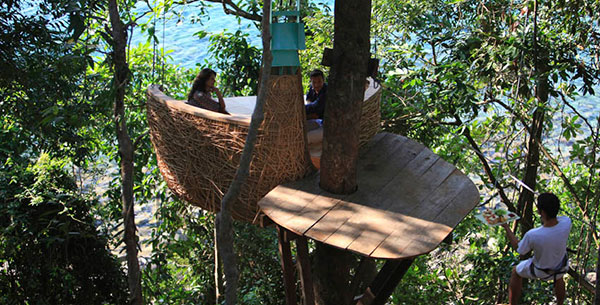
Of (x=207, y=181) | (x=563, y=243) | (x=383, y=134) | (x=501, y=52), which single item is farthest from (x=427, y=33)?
(x=207, y=181)

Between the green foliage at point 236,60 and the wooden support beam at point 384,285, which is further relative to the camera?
the green foliage at point 236,60

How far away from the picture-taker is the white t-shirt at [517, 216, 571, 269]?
11.1 feet

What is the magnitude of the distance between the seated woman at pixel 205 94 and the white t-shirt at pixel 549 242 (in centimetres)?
193

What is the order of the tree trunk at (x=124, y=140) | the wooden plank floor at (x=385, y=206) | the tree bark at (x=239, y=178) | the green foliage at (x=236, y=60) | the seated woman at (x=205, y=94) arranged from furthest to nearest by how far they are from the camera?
1. the green foliage at (x=236, y=60)
2. the seated woman at (x=205, y=94)
3. the tree trunk at (x=124, y=140)
4. the wooden plank floor at (x=385, y=206)
5. the tree bark at (x=239, y=178)

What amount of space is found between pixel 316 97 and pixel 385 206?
4.22 ft

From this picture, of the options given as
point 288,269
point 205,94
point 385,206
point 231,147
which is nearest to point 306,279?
point 288,269

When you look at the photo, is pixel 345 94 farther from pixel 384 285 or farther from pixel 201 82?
pixel 201 82

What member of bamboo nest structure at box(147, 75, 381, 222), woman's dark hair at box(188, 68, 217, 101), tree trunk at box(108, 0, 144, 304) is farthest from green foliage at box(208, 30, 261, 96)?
tree trunk at box(108, 0, 144, 304)

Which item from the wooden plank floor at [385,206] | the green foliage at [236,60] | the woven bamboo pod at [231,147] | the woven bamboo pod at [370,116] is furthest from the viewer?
the green foliage at [236,60]

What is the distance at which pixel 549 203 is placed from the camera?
3.30 meters

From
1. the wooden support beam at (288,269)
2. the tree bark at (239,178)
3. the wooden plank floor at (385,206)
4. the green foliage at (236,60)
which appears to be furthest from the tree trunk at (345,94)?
the green foliage at (236,60)

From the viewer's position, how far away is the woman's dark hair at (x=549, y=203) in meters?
3.29

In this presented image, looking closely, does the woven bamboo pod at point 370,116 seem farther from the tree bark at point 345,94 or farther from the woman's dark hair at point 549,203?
the woman's dark hair at point 549,203

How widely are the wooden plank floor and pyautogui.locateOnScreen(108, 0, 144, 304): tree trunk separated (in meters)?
0.66
